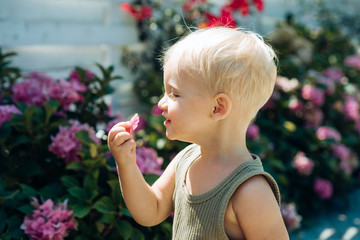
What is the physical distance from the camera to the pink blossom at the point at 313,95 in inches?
160

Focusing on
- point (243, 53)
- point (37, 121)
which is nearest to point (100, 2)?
point (37, 121)

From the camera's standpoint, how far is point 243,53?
1.32 meters

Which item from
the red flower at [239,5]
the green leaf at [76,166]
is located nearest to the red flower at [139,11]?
the red flower at [239,5]

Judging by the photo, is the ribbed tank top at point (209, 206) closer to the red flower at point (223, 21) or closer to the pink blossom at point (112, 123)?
the red flower at point (223, 21)

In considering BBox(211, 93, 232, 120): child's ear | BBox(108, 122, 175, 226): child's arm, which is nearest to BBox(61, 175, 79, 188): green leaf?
BBox(108, 122, 175, 226): child's arm

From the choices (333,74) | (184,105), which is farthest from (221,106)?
(333,74)

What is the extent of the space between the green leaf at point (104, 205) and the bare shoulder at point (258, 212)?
72 cm

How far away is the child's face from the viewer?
1325 millimetres

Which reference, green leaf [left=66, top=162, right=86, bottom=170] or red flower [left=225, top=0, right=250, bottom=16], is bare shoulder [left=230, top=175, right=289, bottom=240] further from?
red flower [left=225, top=0, right=250, bottom=16]

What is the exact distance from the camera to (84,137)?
2.02m

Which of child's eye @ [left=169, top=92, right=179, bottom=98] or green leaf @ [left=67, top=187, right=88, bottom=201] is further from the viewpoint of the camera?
green leaf @ [left=67, top=187, right=88, bottom=201]

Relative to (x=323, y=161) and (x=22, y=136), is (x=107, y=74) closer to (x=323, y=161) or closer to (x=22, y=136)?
(x=22, y=136)

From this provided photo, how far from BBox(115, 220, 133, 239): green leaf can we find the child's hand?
0.57 m

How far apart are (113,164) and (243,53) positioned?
3.19 feet
